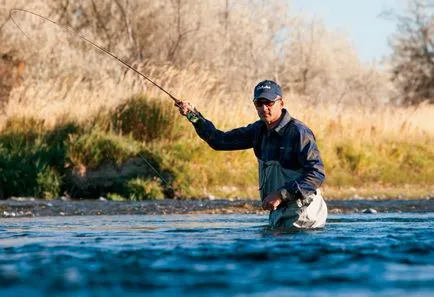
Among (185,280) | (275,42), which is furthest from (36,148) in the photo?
(275,42)

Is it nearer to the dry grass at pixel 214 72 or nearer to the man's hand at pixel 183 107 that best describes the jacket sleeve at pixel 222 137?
the man's hand at pixel 183 107

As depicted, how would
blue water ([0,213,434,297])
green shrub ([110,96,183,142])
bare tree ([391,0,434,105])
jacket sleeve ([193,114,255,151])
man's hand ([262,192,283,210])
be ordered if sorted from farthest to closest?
bare tree ([391,0,434,105]), green shrub ([110,96,183,142]), jacket sleeve ([193,114,255,151]), man's hand ([262,192,283,210]), blue water ([0,213,434,297])

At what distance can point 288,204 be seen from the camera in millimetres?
9977

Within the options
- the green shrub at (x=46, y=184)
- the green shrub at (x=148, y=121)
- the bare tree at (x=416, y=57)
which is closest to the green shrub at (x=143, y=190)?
the green shrub at (x=46, y=184)

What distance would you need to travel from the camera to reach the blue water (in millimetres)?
6512

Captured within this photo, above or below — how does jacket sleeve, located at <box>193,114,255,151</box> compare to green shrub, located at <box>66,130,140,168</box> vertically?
below

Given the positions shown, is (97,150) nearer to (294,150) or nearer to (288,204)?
(288,204)

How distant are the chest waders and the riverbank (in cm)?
476

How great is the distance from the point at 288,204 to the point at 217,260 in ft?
7.12

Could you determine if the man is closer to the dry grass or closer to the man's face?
the man's face

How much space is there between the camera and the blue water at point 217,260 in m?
6.51

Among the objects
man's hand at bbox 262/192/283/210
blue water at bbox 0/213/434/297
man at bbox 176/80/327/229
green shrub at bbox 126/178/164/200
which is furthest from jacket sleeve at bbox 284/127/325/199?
green shrub at bbox 126/178/164/200

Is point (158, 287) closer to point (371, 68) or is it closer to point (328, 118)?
point (328, 118)

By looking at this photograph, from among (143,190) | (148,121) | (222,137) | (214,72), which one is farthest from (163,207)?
(214,72)
